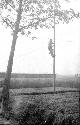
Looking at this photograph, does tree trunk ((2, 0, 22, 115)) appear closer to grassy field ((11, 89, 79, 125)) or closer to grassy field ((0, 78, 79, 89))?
grassy field ((11, 89, 79, 125))

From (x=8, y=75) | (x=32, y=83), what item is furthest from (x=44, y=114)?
(x=32, y=83)

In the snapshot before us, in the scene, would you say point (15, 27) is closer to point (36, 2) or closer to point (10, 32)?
point (10, 32)

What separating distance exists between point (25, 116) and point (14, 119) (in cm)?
107

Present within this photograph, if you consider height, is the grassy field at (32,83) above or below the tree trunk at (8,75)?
below

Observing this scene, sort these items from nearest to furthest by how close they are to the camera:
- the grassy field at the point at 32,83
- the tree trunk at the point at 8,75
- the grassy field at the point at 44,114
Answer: the grassy field at the point at 44,114 → the tree trunk at the point at 8,75 → the grassy field at the point at 32,83

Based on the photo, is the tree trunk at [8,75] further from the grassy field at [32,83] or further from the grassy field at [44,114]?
the grassy field at [32,83]

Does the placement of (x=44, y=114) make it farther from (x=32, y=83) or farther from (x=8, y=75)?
(x=32, y=83)

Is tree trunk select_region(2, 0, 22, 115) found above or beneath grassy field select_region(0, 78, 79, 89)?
above

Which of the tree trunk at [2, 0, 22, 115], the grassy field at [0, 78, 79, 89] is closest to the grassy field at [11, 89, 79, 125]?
the tree trunk at [2, 0, 22, 115]

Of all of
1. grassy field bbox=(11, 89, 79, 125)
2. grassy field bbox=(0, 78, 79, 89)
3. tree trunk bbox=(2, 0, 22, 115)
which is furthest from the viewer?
grassy field bbox=(0, 78, 79, 89)

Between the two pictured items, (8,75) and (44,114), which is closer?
(44,114)

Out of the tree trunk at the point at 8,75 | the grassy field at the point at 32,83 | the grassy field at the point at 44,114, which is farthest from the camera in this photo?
the grassy field at the point at 32,83

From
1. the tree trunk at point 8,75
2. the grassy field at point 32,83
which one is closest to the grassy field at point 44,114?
the tree trunk at point 8,75

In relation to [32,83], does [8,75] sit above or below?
above
